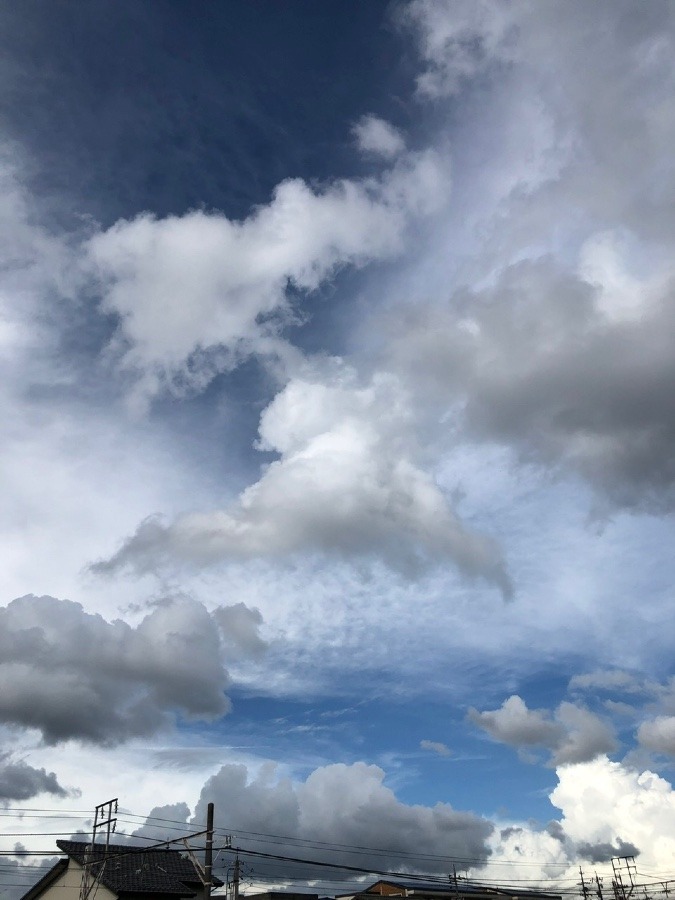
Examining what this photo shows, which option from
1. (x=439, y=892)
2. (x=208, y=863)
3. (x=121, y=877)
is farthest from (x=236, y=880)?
(x=439, y=892)

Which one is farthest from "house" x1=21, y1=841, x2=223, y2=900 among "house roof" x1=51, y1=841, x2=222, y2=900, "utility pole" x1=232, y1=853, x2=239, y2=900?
"utility pole" x1=232, y1=853, x2=239, y2=900

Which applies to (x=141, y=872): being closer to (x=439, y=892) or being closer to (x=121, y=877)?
(x=121, y=877)

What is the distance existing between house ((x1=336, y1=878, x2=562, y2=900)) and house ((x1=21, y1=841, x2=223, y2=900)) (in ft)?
89.4

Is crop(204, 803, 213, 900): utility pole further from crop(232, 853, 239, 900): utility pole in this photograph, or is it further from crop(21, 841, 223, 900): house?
crop(21, 841, 223, 900): house

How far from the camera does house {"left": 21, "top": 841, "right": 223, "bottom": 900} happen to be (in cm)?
4916

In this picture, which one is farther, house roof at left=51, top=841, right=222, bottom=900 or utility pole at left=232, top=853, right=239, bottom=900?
Answer: house roof at left=51, top=841, right=222, bottom=900

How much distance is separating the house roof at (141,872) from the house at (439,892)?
26825 mm

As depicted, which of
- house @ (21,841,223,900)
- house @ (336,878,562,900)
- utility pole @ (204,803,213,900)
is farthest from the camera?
house @ (336,878,562,900)

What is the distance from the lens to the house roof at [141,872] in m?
49.4

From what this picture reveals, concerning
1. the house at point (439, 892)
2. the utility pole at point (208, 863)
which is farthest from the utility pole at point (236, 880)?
the house at point (439, 892)

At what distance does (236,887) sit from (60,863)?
2119 centimetres

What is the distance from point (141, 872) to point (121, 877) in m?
2.16

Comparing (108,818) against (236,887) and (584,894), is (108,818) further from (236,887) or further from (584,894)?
(584,894)

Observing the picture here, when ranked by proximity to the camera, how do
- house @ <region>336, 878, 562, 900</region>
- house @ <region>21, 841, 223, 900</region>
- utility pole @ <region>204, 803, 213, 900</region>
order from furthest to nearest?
1. house @ <region>336, 878, 562, 900</region>
2. house @ <region>21, 841, 223, 900</region>
3. utility pole @ <region>204, 803, 213, 900</region>
